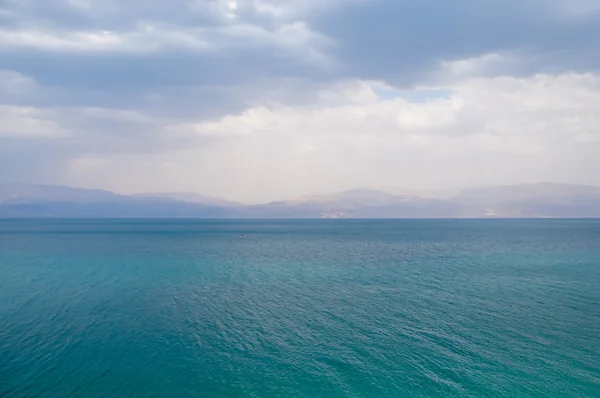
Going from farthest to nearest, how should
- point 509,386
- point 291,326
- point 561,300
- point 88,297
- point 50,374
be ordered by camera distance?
1. point 88,297
2. point 561,300
3. point 291,326
4. point 50,374
5. point 509,386

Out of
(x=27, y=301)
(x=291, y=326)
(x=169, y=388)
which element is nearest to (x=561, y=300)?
(x=291, y=326)

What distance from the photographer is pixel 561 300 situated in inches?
2248

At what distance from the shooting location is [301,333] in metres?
43.2

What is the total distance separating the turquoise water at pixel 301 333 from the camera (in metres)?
31.9

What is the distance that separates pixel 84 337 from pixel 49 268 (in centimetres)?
5681

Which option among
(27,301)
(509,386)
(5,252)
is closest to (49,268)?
(27,301)

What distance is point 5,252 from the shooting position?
404 ft

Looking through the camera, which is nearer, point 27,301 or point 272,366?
point 272,366

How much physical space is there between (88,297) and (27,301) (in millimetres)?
7823

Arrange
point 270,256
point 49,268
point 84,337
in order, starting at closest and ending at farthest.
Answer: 1. point 84,337
2. point 49,268
3. point 270,256

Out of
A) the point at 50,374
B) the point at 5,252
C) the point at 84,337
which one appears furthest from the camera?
the point at 5,252

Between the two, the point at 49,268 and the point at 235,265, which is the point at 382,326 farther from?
the point at 49,268

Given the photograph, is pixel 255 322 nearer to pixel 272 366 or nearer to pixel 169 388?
pixel 272 366

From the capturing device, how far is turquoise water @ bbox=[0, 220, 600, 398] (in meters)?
31.9
